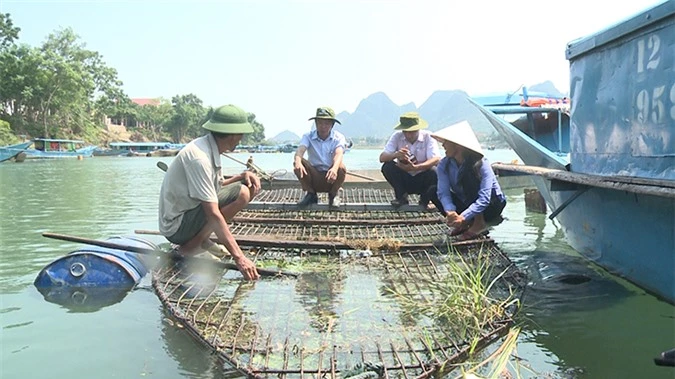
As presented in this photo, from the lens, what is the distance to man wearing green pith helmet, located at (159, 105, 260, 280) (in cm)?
354

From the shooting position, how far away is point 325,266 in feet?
14.8

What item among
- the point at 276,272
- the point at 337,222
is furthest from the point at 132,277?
the point at 337,222

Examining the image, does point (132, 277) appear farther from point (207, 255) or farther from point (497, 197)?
point (497, 197)

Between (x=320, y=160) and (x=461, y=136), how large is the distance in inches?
73.4

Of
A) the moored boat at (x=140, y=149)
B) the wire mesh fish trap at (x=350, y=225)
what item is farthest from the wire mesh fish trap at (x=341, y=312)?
the moored boat at (x=140, y=149)

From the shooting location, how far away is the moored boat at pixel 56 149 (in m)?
34.3

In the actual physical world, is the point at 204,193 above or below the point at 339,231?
above

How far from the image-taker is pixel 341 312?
349 cm

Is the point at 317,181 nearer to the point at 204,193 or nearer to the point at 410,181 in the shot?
the point at 410,181

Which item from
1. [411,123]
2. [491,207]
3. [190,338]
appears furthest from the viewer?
[411,123]

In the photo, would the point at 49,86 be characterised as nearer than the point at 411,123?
No

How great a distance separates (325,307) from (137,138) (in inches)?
2367

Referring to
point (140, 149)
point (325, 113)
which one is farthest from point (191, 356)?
point (140, 149)

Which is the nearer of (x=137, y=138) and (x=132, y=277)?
(x=132, y=277)
